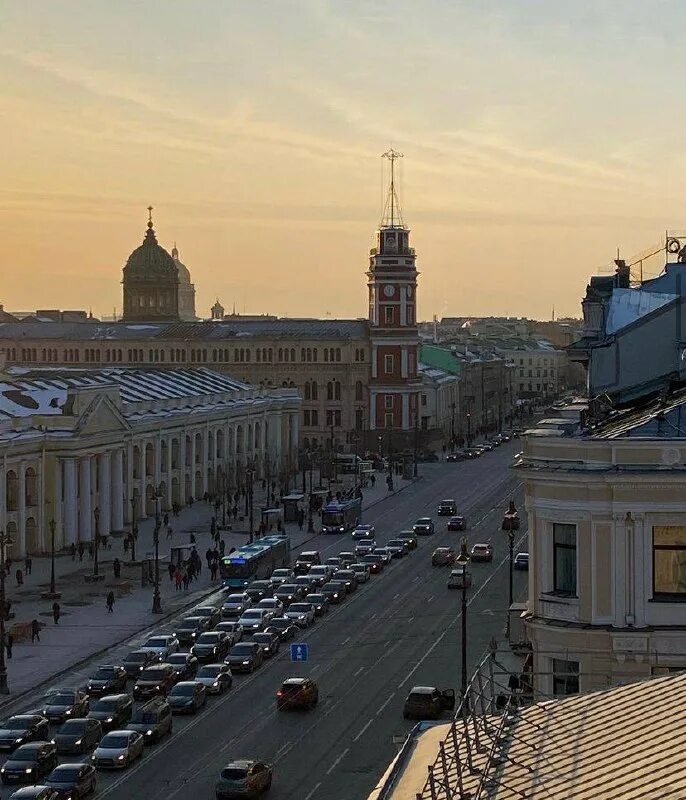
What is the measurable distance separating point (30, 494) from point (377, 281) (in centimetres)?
6955

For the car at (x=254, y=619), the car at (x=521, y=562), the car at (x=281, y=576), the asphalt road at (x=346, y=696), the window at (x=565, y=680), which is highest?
the window at (x=565, y=680)

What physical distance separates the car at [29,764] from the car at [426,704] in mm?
9993

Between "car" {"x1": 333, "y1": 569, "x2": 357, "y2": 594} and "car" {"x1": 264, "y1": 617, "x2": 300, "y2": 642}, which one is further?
"car" {"x1": 333, "y1": 569, "x2": 357, "y2": 594}

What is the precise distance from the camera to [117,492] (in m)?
92.2

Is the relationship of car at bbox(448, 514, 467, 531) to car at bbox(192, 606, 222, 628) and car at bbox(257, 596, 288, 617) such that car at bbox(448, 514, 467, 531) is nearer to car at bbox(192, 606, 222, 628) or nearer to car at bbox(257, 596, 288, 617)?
car at bbox(257, 596, 288, 617)

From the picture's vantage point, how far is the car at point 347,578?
224ft

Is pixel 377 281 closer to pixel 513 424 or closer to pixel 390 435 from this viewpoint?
pixel 390 435

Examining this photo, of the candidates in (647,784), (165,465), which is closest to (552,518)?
(647,784)

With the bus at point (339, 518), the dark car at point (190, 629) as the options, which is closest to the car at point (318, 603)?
the dark car at point (190, 629)

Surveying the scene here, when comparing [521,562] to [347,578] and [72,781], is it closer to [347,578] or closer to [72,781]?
[347,578]

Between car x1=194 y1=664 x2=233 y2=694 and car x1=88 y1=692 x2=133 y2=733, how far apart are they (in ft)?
11.7

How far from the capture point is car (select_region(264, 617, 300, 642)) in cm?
5703

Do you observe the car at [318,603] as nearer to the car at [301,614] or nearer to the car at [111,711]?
the car at [301,614]

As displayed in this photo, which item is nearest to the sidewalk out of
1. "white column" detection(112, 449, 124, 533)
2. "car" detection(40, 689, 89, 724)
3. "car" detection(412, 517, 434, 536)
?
"white column" detection(112, 449, 124, 533)
